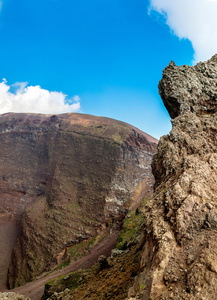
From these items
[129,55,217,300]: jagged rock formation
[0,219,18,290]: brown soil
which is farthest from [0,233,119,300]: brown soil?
[129,55,217,300]: jagged rock formation

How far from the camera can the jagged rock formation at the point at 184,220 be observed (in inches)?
202

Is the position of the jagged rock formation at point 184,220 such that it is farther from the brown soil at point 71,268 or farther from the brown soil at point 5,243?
the brown soil at point 5,243

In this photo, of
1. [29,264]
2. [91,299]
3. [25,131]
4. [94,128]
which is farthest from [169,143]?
[25,131]

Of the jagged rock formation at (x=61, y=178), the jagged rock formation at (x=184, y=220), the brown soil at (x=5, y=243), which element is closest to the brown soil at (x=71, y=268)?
the brown soil at (x=5, y=243)

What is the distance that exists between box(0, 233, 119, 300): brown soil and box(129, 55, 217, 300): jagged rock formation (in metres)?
24.5

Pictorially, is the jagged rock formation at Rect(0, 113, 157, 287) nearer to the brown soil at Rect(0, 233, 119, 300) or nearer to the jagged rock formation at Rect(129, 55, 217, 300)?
the brown soil at Rect(0, 233, 119, 300)

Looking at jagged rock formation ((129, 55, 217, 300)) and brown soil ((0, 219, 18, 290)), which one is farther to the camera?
brown soil ((0, 219, 18, 290))

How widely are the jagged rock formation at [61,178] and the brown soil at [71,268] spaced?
391 centimetres

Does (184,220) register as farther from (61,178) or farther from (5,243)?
(61,178)

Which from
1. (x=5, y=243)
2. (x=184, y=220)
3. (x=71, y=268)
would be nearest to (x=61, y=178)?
(x=5, y=243)

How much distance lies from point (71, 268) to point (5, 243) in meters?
19.5

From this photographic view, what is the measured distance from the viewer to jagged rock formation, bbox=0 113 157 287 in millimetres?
37250

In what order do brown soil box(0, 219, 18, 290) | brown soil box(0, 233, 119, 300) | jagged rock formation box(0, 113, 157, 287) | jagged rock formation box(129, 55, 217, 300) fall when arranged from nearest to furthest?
1. jagged rock formation box(129, 55, 217, 300)
2. brown soil box(0, 233, 119, 300)
3. brown soil box(0, 219, 18, 290)
4. jagged rock formation box(0, 113, 157, 287)

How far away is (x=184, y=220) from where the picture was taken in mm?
6637
